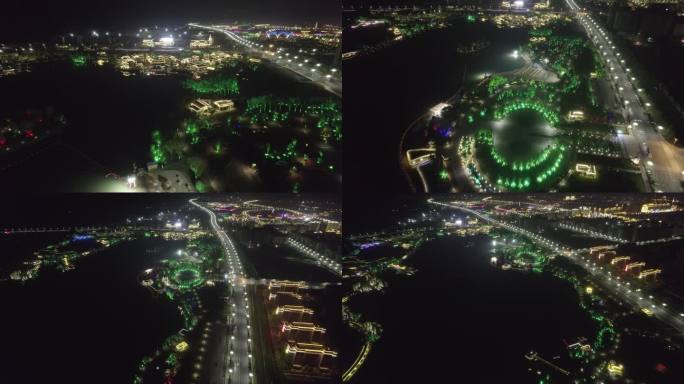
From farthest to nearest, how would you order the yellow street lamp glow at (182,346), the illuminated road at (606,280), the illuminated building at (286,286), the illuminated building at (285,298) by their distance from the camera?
1. the illuminated building at (286,286)
2. the illuminated building at (285,298)
3. the illuminated road at (606,280)
4. the yellow street lamp glow at (182,346)

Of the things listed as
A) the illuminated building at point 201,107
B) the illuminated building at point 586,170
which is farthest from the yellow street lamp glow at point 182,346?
the illuminated building at point 586,170

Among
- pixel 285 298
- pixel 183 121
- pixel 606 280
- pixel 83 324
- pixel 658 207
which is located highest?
pixel 183 121

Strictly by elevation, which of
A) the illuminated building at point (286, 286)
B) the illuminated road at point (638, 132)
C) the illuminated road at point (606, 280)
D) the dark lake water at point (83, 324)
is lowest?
the dark lake water at point (83, 324)

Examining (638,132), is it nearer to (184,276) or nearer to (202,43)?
→ (202,43)

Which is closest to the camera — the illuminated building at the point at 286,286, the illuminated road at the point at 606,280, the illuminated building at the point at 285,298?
the illuminated road at the point at 606,280

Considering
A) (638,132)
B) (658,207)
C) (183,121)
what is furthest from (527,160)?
(183,121)

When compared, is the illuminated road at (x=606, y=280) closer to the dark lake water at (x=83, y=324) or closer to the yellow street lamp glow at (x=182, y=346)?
the yellow street lamp glow at (x=182, y=346)

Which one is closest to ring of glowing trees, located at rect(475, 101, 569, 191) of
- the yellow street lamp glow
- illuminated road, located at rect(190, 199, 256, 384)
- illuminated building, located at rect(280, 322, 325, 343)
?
illuminated building, located at rect(280, 322, 325, 343)
